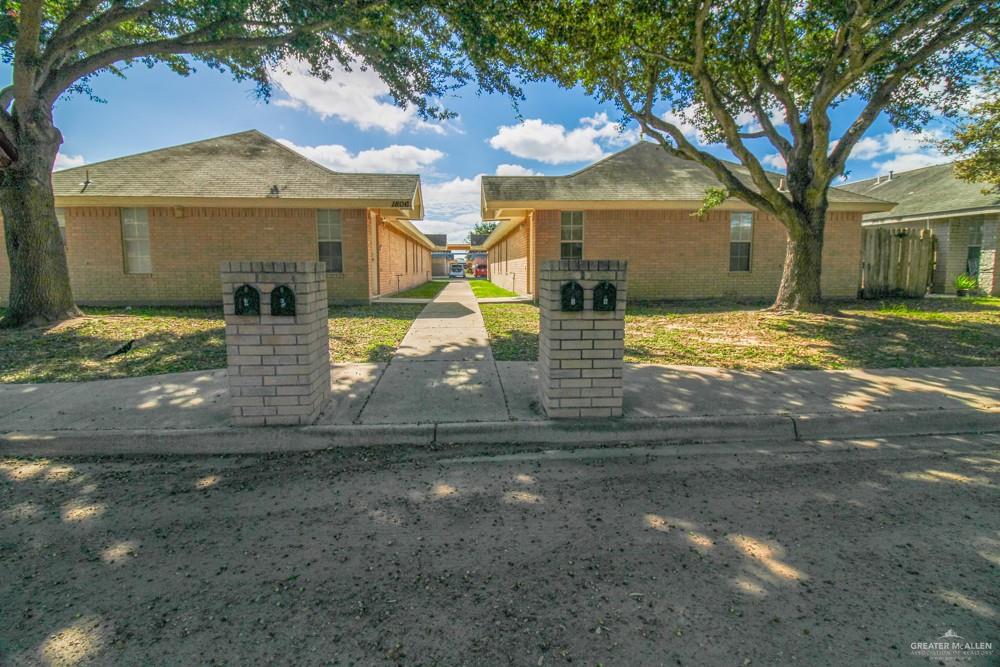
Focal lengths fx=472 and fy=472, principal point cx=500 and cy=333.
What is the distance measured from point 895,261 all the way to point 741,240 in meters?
4.39

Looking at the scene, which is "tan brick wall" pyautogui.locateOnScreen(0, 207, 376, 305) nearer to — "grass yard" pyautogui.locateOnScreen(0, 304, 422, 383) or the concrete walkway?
"grass yard" pyautogui.locateOnScreen(0, 304, 422, 383)

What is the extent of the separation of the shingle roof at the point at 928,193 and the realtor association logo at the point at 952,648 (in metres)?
21.4

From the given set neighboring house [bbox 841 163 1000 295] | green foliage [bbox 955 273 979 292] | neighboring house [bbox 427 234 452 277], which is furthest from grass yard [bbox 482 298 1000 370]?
neighboring house [bbox 427 234 452 277]

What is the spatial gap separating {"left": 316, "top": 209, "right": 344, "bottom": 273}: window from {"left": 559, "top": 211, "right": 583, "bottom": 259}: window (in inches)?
263

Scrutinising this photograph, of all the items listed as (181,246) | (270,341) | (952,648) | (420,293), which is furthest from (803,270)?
(181,246)

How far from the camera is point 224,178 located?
44.1 feet

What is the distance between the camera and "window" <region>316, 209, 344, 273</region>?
13699 millimetres

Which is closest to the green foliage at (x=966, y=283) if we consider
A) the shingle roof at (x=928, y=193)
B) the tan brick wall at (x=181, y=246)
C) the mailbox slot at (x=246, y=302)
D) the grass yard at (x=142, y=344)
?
the shingle roof at (x=928, y=193)

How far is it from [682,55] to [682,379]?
7043 millimetres

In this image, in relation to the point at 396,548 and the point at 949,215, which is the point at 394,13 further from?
the point at 949,215

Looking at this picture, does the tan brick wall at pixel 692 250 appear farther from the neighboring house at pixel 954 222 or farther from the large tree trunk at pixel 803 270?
the neighboring house at pixel 954 222

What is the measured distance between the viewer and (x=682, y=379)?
18.3 ft

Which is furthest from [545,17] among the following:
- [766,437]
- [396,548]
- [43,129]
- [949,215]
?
[949,215]

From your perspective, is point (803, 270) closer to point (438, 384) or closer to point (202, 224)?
point (438, 384)
